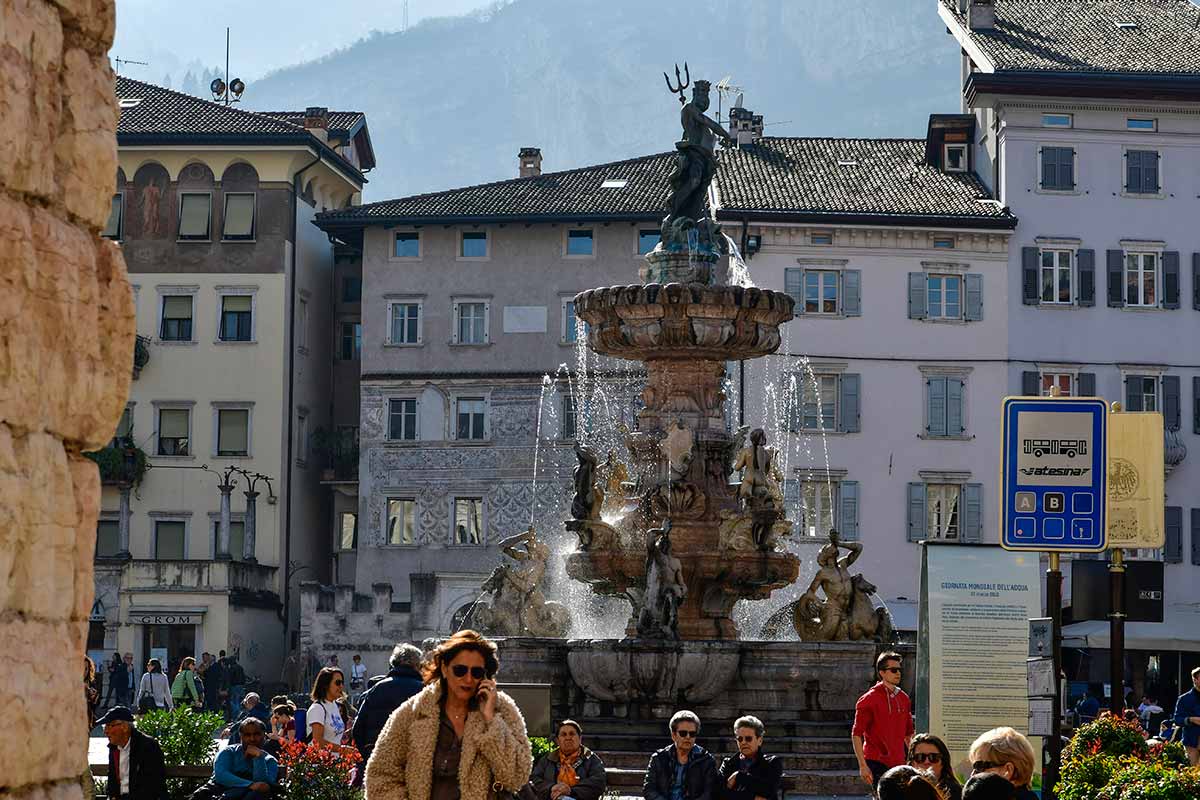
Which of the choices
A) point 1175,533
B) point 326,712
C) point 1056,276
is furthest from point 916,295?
point 326,712

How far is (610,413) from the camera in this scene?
198 feet

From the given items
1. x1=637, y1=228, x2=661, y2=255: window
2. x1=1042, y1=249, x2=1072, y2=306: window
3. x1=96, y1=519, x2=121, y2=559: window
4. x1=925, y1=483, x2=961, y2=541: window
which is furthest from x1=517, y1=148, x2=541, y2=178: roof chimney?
x1=925, y1=483, x2=961, y2=541: window

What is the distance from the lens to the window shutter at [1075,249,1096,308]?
57344mm

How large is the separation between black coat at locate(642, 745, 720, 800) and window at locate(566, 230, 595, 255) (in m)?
47.9

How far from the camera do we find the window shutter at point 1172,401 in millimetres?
56938

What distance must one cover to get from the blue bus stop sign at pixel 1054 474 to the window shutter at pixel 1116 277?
145ft

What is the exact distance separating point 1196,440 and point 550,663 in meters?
36.2

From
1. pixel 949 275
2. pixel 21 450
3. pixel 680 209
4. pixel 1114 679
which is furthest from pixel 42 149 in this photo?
pixel 949 275

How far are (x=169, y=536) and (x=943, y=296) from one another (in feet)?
72.5

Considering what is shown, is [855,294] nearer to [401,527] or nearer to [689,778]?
[401,527]

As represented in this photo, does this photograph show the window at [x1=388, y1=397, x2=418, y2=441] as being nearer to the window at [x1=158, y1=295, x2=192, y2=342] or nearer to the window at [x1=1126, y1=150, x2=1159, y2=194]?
the window at [x1=158, y1=295, x2=192, y2=342]

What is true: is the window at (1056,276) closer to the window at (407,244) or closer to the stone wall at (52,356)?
the window at (407,244)

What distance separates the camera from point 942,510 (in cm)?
5675

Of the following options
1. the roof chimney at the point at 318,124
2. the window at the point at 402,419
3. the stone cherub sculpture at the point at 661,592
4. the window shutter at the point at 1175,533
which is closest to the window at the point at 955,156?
the window shutter at the point at 1175,533
